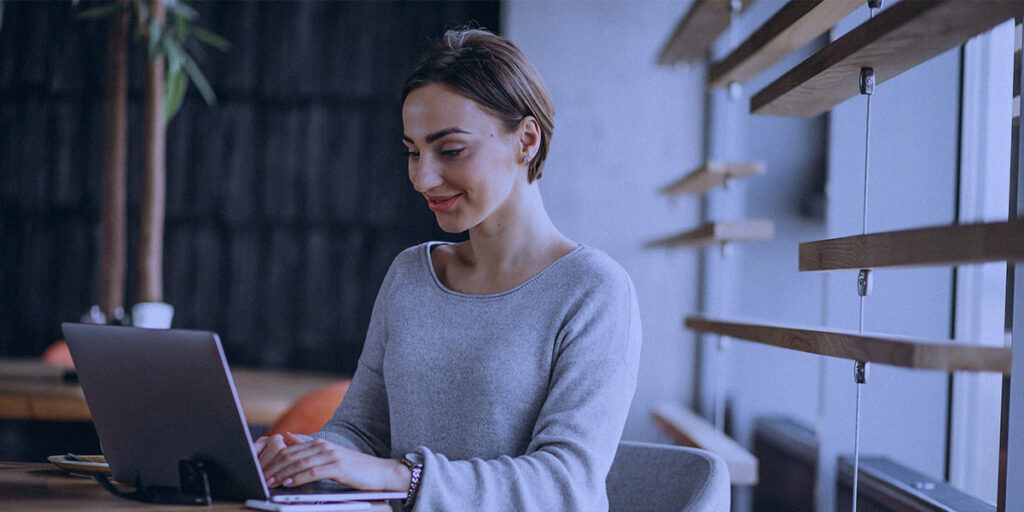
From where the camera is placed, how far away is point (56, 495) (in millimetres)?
1116

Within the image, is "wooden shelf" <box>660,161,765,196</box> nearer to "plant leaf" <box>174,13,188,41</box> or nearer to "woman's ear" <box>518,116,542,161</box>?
"woman's ear" <box>518,116,542,161</box>

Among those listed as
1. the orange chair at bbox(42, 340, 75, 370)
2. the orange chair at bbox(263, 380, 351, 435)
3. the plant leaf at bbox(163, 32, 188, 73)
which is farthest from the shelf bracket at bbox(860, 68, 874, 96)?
the orange chair at bbox(42, 340, 75, 370)

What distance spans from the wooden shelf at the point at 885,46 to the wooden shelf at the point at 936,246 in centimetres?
23

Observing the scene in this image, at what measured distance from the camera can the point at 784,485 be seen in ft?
9.45

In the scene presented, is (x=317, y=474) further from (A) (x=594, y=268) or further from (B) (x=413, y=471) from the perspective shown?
(A) (x=594, y=268)

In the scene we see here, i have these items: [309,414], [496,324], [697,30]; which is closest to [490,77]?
[496,324]

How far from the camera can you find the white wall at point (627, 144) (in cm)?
339

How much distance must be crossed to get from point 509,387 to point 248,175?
277 centimetres

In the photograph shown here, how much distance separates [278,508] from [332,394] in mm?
1207

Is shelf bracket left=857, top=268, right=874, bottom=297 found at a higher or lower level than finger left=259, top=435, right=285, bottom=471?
higher

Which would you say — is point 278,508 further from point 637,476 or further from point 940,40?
point 940,40

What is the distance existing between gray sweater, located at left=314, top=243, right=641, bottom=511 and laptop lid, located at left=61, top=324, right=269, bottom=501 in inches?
9.3

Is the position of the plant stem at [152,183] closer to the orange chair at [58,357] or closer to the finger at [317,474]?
the orange chair at [58,357]

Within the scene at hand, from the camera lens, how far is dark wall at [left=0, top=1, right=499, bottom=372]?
3.71 meters
